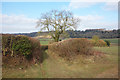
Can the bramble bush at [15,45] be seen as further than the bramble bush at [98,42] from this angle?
No

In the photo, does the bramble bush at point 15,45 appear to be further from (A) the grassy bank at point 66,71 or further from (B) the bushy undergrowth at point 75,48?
(B) the bushy undergrowth at point 75,48

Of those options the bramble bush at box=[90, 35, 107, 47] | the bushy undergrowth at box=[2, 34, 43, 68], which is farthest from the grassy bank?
the bramble bush at box=[90, 35, 107, 47]

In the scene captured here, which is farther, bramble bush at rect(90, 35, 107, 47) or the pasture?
bramble bush at rect(90, 35, 107, 47)

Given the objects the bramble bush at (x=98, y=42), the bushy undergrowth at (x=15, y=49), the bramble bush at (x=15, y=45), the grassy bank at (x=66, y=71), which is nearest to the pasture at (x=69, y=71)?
the grassy bank at (x=66, y=71)

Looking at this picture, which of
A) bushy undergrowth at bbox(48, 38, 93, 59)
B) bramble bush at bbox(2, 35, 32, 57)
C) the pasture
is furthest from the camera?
bushy undergrowth at bbox(48, 38, 93, 59)

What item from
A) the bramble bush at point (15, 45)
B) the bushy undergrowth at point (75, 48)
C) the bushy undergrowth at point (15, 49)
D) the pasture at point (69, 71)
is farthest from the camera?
the bushy undergrowth at point (75, 48)

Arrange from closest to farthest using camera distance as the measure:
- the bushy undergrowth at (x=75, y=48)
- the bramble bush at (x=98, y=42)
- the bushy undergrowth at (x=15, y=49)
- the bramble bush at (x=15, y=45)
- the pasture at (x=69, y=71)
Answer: the pasture at (x=69, y=71) < the bushy undergrowth at (x=15, y=49) < the bramble bush at (x=15, y=45) < the bushy undergrowth at (x=75, y=48) < the bramble bush at (x=98, y=42)

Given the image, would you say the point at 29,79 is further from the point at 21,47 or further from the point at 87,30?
the point at 87,30

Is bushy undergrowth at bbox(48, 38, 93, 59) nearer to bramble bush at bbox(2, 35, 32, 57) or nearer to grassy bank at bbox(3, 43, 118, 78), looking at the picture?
grassy bank at bbox(3, 43, 118, 78)

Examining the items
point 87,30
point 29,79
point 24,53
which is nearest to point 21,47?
point 24,53

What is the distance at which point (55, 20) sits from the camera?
19.0 metres

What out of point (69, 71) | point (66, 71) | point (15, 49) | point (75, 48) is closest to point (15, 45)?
point (15, 49)

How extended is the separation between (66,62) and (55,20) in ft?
39.8

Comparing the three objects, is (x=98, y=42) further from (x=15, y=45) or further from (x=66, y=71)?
(x=15, y=45)
